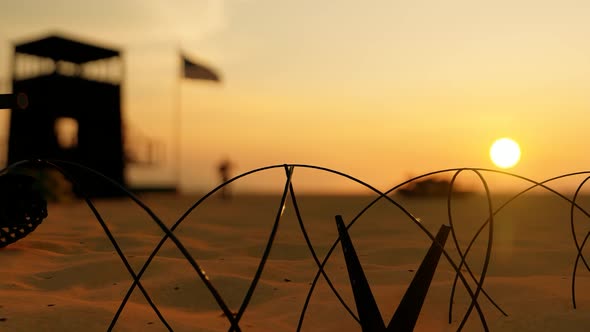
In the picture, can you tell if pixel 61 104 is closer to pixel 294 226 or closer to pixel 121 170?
pixel 121 170

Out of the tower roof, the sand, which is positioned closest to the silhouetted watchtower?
the tower roof

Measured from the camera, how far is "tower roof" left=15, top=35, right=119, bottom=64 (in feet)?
85.4

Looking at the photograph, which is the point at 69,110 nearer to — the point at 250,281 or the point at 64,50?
the point at 64,50

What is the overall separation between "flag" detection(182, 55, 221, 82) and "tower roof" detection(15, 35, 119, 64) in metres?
5.23

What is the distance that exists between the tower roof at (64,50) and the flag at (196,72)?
17.2 ft

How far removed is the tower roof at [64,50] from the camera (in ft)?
85.4

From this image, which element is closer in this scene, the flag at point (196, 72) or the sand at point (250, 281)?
the sand at point (250, 281)

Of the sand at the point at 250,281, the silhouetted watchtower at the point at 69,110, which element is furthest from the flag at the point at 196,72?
the sand at the point at 250,281

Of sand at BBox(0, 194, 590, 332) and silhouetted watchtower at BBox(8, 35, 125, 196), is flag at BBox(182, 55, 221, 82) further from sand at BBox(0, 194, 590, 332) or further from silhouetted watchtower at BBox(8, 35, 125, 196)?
sand at BBox(0, 194, 590, 332)

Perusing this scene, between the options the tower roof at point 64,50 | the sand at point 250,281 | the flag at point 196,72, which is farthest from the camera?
the flag at point 196,72

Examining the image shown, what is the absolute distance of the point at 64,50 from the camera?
26656 millimetres

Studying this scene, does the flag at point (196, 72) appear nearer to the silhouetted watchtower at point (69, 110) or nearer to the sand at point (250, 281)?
the silhouetted watchtower at point (69, 110)

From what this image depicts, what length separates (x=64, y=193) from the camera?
23484mm

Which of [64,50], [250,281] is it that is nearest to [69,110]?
[64,50]
